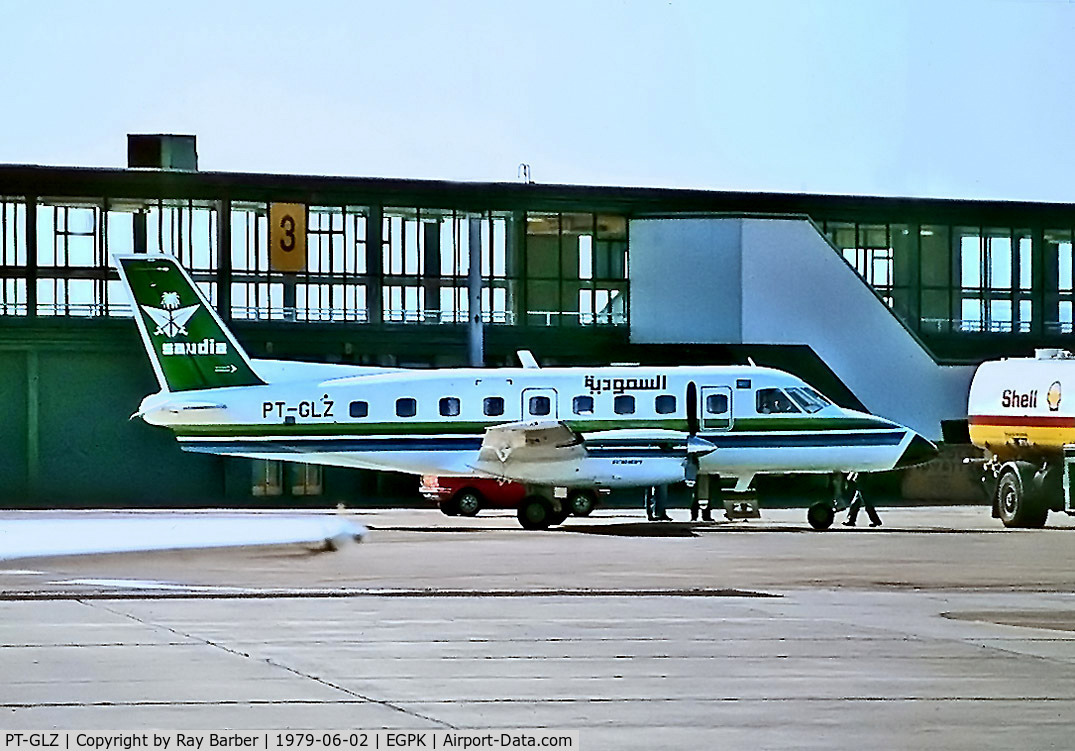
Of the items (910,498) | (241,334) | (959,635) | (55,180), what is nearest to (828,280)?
(910,498)

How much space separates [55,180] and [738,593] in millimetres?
39069

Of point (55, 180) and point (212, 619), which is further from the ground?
point (55, 180)

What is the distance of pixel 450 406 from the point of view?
4069 cm

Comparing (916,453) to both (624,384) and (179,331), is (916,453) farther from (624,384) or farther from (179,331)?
(179,331)

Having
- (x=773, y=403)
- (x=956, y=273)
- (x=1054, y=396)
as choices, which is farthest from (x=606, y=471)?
(x=956, y=273)

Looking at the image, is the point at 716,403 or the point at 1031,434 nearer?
the point at 716,403

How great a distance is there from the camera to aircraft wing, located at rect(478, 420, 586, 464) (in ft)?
125

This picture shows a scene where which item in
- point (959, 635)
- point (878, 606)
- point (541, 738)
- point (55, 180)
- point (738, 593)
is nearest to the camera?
point (541, 738)

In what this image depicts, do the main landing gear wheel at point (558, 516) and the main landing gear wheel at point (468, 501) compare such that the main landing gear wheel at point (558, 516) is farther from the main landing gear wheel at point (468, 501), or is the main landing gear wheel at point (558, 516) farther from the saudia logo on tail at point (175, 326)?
the saudia logo on tail at point (175, 326)

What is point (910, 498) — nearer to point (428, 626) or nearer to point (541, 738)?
point (428, 626)

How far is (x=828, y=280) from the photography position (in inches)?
2330

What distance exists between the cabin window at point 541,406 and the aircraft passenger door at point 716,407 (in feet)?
9.74

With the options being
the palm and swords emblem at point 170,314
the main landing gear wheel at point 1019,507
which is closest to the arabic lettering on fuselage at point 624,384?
the main landing gear wheel at point 1019,507

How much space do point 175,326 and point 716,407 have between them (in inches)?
447
